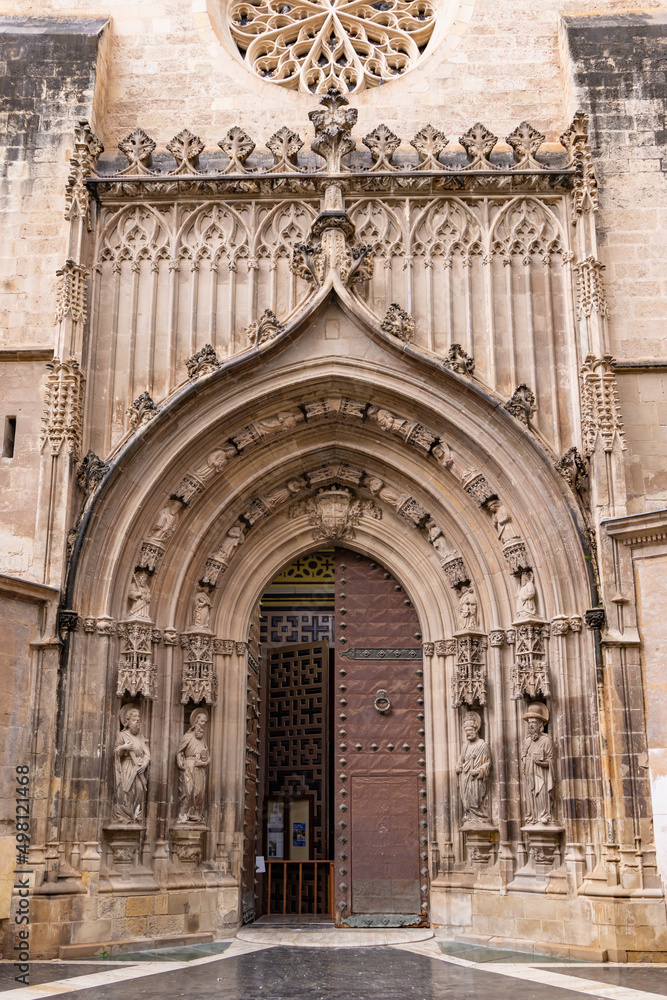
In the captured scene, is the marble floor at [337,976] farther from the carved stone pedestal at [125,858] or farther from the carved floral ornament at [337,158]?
the carved floral ornament at [337,158]

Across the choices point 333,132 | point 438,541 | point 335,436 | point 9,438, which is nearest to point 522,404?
point 438,541

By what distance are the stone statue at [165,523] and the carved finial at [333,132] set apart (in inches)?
179

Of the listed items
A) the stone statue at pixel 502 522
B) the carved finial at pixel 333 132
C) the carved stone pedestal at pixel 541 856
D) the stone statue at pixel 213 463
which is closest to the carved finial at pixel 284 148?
the carved finial at pixel 333 132

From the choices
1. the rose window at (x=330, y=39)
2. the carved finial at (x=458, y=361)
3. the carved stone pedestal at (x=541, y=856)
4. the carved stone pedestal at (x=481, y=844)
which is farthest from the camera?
the rose window at (x=330, y=39)

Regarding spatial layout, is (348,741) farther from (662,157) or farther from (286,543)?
(662,157)

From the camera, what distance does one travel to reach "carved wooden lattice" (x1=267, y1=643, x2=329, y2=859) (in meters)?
14.9

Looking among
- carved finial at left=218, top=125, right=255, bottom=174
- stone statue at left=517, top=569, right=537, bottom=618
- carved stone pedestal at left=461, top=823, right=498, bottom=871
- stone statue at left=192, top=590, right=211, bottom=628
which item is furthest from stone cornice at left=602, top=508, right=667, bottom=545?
carved finial at left=218, top=125, right=255, bottom=174

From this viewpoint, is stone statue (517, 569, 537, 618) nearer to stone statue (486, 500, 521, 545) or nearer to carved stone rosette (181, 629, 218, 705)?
stone statue (486, 500, 521, 545)

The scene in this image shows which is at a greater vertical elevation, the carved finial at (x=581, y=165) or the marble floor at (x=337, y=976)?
the carved finial at (x=581, y=165)

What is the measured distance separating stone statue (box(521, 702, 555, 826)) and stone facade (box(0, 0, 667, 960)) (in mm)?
33

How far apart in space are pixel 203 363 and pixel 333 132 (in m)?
3.35

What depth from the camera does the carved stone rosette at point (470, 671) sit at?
39.7 feet

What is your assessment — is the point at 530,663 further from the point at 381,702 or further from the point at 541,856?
the point at 381,702

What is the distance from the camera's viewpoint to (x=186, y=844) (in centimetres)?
1185
